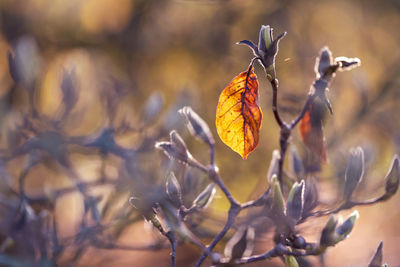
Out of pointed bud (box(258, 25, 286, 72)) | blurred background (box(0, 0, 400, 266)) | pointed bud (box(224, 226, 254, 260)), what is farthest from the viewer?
blurred background (box(0, 0, 400, 266))

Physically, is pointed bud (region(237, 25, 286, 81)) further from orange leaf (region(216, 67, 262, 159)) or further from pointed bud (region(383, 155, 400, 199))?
pointed bud (region(383, 155, 400, 199))

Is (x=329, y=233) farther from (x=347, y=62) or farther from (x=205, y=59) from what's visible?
(x=205, y=59)

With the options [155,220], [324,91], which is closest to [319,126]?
[324,91]

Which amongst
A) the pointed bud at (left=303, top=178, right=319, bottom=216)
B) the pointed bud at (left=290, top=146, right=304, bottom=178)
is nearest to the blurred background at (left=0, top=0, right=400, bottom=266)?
the pointed bud at (left=290, top=146, right=304, bottom=178)

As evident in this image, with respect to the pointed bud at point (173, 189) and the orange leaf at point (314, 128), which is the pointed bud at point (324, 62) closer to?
the orange leaf at point (314, 128)

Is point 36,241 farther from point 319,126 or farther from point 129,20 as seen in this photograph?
point 129,20

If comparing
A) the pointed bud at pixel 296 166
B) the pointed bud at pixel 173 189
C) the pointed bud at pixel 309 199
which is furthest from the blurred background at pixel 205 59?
the pointed bud at pixel 173 189

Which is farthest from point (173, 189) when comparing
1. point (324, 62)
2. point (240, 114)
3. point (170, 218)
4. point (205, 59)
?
point (205, 59)
